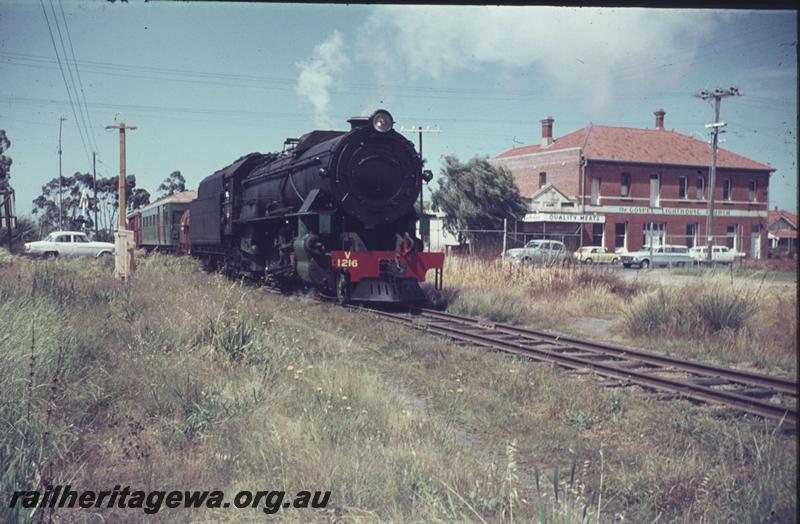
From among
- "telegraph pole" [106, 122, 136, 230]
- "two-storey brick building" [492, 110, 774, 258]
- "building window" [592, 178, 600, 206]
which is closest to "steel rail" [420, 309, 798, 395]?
"telegraph pole" [106, 122, 136, 230]

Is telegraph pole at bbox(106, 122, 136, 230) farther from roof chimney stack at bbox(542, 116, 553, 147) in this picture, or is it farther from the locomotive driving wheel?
roof chimney stack at bbox(542, 116, 553, 147)

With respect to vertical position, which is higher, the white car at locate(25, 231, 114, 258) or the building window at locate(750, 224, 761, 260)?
the building window at locate(750, 224, 761, 260)

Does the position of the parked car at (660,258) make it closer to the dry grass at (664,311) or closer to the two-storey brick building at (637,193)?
the two-storey brick building at (637,193)

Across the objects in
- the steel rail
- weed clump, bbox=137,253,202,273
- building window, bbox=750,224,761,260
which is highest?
building window, bbox=750,224,761,260

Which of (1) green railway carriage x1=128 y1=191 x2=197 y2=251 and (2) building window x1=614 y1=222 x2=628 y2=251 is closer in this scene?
(1) green railway carriage x1=128 y1=191 x2=197 y2=251

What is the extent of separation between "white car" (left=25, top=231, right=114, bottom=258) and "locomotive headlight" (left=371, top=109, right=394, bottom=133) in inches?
917

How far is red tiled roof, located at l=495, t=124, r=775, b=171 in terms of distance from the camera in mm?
44656

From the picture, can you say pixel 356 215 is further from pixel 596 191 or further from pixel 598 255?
pixel 596 191

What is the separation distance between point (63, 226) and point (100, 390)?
145 ft

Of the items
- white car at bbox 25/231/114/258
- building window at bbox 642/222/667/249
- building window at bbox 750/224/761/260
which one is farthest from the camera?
building window at bbox 642/222/667/249

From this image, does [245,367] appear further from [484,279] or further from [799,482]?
[484,279]

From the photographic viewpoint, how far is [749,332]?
11023mm

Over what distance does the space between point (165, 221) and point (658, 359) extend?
97.7ft

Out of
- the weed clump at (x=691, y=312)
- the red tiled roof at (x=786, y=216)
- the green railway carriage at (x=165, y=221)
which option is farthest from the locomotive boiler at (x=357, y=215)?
the green railway carriage at (x=165, y=221)
